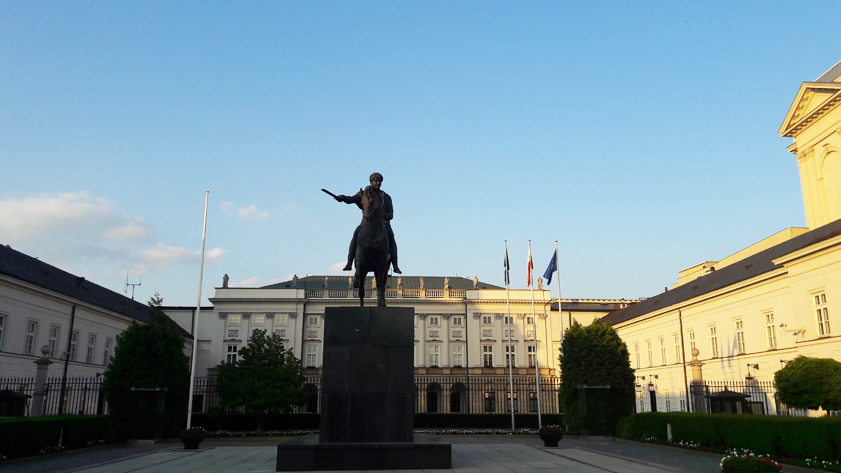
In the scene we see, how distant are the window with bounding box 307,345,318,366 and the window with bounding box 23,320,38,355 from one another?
33435 mm

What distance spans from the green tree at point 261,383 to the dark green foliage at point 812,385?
2884 cm

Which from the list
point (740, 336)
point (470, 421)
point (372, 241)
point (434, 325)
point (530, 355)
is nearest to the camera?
point (372, 241)

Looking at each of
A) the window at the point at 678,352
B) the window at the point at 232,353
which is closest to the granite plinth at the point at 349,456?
the window at the point at 678,352

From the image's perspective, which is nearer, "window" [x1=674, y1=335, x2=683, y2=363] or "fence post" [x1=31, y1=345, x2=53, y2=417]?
"fence post" [x1=31, y1=345, x2=53, y2=417]

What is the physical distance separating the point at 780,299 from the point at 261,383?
105 ft

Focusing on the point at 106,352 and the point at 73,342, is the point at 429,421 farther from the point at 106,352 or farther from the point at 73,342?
the point at 106,352

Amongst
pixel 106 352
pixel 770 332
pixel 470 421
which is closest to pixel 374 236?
pixel 770 332

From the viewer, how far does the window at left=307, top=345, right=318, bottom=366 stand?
7056cm

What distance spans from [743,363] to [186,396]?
3346 centimetres

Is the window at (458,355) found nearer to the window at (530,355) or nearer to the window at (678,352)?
the window at (530,355)

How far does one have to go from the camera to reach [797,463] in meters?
17.6

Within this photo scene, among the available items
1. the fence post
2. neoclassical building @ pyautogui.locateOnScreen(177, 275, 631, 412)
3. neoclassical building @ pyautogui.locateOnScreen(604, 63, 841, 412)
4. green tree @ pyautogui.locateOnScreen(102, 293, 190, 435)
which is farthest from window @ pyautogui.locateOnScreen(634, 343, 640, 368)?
the fence post

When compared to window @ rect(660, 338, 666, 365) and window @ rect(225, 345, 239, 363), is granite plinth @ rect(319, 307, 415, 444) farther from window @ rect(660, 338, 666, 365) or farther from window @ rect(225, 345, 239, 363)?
window @ rect(225, 345, 239, 363)

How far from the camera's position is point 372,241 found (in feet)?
52.1
